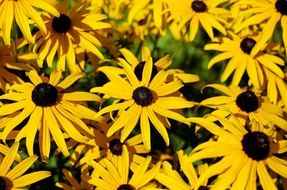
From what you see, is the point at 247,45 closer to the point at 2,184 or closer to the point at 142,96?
the point at 142,96

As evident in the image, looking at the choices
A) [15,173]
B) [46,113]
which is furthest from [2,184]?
[46,113]

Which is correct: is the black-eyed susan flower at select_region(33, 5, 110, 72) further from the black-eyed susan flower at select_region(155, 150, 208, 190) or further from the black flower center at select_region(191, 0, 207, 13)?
the black-eyed susan flower at select_region(155, 150, 208, 190)

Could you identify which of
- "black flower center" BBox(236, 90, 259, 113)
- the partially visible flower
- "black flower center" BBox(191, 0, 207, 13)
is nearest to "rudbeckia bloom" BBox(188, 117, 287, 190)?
"black flower center" BBox(236, 90, 259, 113)

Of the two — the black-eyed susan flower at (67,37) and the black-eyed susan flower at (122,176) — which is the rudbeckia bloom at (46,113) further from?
the black-eyed susan flower at (67,37)

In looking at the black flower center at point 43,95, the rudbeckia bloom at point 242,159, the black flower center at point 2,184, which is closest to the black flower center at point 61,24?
the black flower center at point 43,95

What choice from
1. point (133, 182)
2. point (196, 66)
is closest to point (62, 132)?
point (133, 182)

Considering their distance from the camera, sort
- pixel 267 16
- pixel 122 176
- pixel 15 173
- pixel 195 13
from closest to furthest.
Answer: pixel 15 173 → pixel 122 176 → pixel 267 16 → pixel 195 13

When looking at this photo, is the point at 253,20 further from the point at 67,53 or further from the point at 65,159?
the point at 65,159
